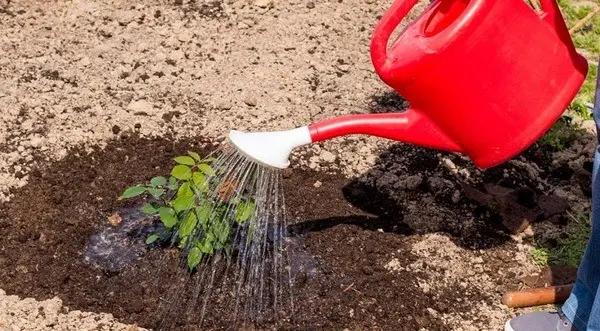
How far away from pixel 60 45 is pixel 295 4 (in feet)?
3.67

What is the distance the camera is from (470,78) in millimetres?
2273

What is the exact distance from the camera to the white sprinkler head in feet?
7.42

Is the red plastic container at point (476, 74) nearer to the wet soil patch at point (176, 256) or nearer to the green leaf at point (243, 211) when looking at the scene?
the green leaf at point (243, 211)

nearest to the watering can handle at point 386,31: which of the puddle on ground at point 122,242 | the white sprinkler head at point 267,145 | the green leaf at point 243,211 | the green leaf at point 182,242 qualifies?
the white sprinkler head at point 267,145

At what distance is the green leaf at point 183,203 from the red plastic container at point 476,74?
469 millimetres

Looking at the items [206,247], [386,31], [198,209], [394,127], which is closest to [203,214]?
[198,209]

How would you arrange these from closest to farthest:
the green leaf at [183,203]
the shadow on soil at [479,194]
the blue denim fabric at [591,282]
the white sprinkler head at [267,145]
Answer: the blue denim fabric at [591,282] < the white sprinkler head at [267,145] < the green leaf at [183,203] < the shadow on soil at [479,194]

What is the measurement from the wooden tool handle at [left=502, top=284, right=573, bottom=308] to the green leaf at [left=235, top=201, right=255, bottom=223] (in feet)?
2.92

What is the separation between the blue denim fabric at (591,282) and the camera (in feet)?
7.08

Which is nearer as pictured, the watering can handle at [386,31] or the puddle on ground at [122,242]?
the watering can handle at [386,31]

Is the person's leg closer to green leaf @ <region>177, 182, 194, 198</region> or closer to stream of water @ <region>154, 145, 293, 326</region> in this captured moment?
stream of water @ <region>154, 145, 293, 326</region>

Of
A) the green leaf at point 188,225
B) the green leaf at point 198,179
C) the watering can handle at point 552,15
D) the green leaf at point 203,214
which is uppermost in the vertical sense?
the watering can handle at point 552,15

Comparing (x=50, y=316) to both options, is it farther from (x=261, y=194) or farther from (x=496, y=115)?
(x=496, y=115)

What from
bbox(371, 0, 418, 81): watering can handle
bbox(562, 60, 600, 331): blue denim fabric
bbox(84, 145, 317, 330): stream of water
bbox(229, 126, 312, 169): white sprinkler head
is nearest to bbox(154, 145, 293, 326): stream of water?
bbox(84, 145, 317, 330): stream of water
